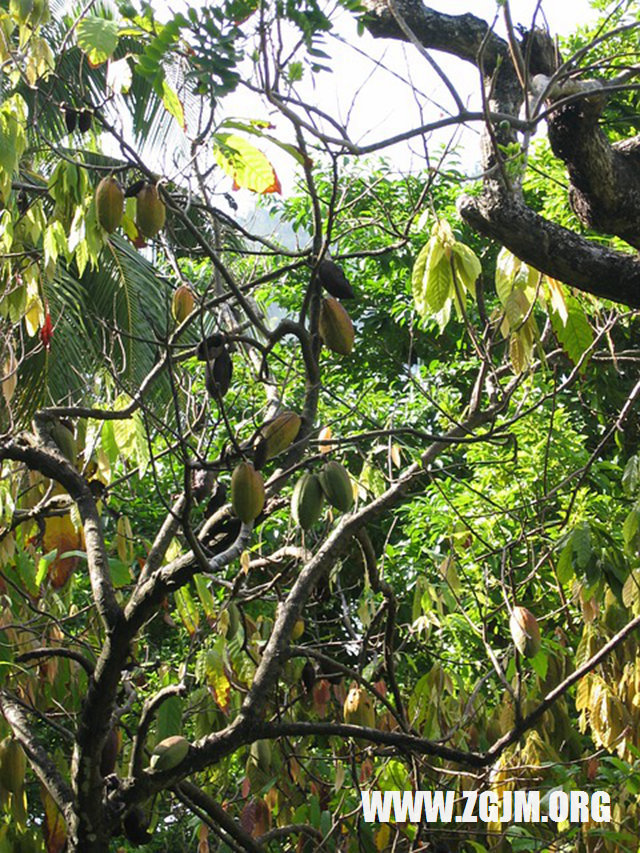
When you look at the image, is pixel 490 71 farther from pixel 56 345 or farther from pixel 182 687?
pixel 56 345

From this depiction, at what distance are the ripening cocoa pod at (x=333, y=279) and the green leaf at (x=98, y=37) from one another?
20.2 inches

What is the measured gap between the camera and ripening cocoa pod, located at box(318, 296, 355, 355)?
1.66m

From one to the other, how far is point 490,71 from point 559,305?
0.65 meters

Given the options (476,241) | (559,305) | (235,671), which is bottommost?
(235,671)

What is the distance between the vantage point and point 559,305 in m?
1.96

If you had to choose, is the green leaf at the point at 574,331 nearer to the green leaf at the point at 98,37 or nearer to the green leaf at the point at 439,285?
the green leaf at the point at 439,285

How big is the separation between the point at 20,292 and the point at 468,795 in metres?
1.43

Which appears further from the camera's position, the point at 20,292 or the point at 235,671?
the point at 235,671

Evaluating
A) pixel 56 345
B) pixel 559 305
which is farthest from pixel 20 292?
pixel 56 345

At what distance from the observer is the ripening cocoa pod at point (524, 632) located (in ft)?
6.76

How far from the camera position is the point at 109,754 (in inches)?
72.1

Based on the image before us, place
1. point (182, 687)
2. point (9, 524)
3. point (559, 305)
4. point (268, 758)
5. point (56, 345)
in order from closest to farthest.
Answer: point (182, 687) < point (559, 305) < point (9, 524) < point (268, 758) < point (56, 345)

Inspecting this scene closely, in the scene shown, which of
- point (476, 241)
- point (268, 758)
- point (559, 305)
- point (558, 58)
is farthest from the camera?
point (476, 241)

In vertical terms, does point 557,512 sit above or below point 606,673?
above
